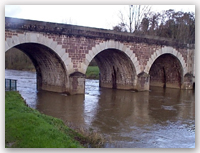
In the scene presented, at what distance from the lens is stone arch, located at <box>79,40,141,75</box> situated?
15.2m

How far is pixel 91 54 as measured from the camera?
50.3 feet

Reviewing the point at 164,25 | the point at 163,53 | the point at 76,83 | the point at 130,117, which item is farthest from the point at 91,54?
the point at 164,25

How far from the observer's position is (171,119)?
10.4 meters

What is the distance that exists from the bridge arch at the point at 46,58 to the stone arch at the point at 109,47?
1190 millimetres

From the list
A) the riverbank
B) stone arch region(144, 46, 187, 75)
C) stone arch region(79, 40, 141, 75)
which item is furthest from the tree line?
the riverbank

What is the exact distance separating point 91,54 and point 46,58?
2.64 metres

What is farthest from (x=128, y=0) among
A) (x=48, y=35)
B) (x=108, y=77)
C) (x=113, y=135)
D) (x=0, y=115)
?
(x=108, y=77)

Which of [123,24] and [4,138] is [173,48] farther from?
[4,138]

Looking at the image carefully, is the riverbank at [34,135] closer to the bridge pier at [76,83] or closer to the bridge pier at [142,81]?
the bridge pier at [76,83]

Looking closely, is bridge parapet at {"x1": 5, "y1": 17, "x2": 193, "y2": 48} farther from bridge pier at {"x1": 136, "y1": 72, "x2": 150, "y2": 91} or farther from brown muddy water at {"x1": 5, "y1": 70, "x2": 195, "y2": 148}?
brown muddy water at {"x1": 5, "y1": 70, "x2": 195, "y2": 148}

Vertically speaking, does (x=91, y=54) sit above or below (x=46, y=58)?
above

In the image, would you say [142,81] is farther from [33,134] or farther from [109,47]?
[33,134]

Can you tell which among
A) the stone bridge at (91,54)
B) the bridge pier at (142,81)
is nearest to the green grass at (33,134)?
the stone bridge at (91,54)

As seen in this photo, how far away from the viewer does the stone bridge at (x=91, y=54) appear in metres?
13.3
